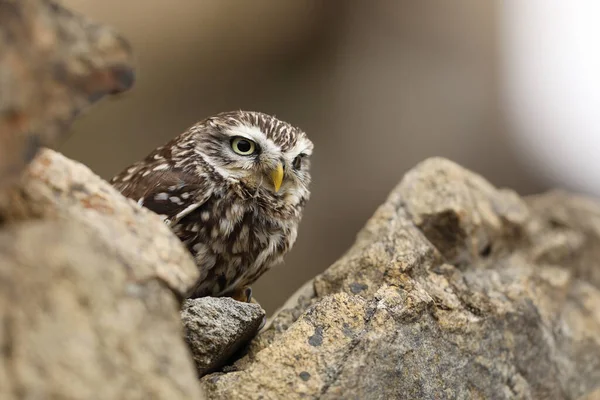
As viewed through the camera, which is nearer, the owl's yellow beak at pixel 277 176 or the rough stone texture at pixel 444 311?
the rough stone texture at pixel 444 311

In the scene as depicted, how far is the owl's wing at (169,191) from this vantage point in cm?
314

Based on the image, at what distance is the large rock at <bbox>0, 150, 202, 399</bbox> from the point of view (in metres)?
1.47

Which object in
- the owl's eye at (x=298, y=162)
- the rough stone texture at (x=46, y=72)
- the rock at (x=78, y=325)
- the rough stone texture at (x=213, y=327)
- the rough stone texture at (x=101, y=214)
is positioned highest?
the rough stone texture at (x=46, y=72)

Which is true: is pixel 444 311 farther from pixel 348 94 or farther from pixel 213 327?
pixel 348 94

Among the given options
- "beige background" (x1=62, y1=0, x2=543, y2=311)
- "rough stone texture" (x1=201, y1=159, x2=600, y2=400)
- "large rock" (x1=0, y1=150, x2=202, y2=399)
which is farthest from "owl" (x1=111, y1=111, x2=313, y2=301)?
"beige background" (x1=62, y1=0, x2=543, y2=311)

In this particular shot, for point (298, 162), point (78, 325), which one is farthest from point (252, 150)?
point (78, 325)

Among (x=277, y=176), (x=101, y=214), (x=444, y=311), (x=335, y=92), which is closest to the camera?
(x=101, y=214)

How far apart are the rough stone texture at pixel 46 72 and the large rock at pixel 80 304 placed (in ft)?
0.60

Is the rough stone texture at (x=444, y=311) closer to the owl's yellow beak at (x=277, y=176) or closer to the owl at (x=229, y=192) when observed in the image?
the owl at (x=229, y=192)

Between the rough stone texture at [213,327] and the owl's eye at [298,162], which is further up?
the owl's eye at [298,162]

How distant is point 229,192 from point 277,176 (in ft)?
0.80

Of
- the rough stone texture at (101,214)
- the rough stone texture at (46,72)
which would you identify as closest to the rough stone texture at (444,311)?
the rough stone texture at (101,214)

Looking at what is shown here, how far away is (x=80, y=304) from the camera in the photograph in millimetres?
1572

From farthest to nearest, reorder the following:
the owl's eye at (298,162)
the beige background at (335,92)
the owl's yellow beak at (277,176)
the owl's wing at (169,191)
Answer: the beige background at (335,92) → the owl's eye at (298,162) → the owl's yellow beak at (277,176) → the owl's wing at (169,191)
